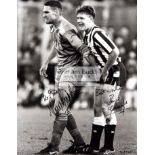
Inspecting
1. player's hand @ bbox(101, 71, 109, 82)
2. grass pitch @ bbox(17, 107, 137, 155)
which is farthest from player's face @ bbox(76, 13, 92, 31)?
grass pitch @ bbox(17, 107, 137, 155)

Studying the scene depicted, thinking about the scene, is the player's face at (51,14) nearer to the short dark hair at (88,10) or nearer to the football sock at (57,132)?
the short dark hair at (88,10)

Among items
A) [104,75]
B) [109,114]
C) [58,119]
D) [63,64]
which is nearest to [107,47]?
[104,75]

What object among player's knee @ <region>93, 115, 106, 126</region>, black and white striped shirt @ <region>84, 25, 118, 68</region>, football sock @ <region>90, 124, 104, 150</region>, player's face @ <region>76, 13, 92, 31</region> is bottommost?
football sock @ <region>90, 124, 104, 150</region>

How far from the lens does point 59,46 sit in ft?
7.97

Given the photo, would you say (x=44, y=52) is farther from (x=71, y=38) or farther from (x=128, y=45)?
(x=128, y=45)

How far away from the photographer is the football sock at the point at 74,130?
2.42 meters

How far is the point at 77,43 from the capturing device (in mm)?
2398

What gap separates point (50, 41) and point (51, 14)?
0.14 metres

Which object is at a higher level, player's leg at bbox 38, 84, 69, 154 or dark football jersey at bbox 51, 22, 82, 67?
dark football jersey at bbox 51, 22, 82, 67

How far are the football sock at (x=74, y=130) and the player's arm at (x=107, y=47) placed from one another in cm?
29

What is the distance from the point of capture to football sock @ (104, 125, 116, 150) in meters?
2.42

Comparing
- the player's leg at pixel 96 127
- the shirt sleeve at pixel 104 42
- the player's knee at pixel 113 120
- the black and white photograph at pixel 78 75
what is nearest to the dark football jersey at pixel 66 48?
the black and white photograph at pixel 78 75

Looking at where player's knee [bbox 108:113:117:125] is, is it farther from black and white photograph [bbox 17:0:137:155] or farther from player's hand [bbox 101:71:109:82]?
player's hand [bbox 101:71:109:82]

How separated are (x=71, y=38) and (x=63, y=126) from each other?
0.46 meters
